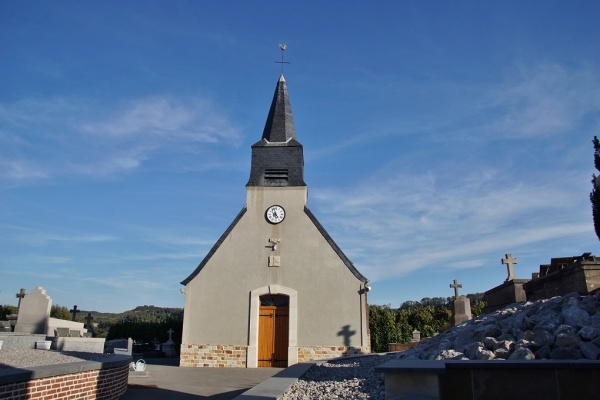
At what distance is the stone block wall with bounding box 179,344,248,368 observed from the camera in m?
15.3

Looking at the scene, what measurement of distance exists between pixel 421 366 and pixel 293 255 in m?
11.9

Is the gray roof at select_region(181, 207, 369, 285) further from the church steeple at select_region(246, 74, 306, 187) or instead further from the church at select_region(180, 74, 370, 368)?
the church steeple at select_region(246, 74, 306, 187)

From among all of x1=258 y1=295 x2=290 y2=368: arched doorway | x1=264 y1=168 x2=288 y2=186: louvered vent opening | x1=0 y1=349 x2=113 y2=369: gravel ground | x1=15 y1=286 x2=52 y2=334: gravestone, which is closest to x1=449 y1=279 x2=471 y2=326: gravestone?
x1=258 y1=295 x2=290 y2=368: arched doorway

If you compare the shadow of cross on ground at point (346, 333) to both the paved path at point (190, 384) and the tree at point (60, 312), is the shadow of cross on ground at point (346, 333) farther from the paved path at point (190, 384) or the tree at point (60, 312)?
the tree at point (60, 312)

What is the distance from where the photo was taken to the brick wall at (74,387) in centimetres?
566

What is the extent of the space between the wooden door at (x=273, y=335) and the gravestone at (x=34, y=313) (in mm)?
6611

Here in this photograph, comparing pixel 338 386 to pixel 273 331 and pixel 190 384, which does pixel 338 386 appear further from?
pixel 273 331

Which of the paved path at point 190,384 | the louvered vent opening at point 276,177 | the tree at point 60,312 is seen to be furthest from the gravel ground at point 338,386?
the tree at point 60,312

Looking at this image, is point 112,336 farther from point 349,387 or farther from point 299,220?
point 349,387

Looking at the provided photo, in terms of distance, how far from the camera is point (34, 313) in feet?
43.9

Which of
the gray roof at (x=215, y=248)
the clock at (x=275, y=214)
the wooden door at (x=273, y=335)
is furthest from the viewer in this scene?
the clock at (x=275, y=214)

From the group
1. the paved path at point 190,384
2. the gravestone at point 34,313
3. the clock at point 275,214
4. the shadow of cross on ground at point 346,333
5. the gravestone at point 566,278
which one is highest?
the clock at point 275,214

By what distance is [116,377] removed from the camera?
834cm

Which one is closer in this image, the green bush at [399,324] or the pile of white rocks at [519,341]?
the pile of white rocks at [519,341]
